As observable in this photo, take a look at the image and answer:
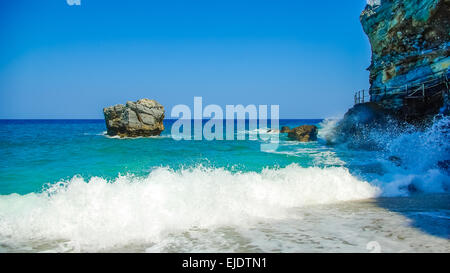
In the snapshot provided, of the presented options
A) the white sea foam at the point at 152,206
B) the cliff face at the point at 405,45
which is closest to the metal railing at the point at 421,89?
the cliff face at the point at 405,45

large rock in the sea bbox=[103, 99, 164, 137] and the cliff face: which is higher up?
the cliff face

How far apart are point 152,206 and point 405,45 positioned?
83.0ft

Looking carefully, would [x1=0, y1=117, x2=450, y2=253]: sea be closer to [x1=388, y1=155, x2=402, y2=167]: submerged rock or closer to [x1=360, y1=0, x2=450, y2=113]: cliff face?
[x1=388, y1=155, x2=402, y2=167]: submerged rock

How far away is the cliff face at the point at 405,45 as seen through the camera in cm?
1938

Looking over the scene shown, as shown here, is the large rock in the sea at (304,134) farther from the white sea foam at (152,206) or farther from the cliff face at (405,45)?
the white sea foam at (152,206)

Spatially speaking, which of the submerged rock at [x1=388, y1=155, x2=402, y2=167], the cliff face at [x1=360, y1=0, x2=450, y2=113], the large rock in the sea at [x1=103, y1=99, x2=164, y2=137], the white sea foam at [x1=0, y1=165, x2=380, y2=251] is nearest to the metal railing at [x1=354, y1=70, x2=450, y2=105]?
the cliff face at [x1=360, y1=0, x2=450, y2=113]

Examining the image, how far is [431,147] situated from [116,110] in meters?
32.7

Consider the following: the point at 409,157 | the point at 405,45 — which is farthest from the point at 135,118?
the point at 409,157

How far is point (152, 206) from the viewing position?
6.65m

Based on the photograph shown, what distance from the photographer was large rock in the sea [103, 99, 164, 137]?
34.2 metres

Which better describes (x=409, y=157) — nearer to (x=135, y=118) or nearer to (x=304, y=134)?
(x=304, y=134)

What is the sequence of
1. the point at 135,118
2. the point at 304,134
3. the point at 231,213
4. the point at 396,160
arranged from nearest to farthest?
the point at 231,213 → the point at 396,160 → the point at 304,134 → the point at 135,118

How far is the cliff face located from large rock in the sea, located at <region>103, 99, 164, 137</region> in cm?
2487
